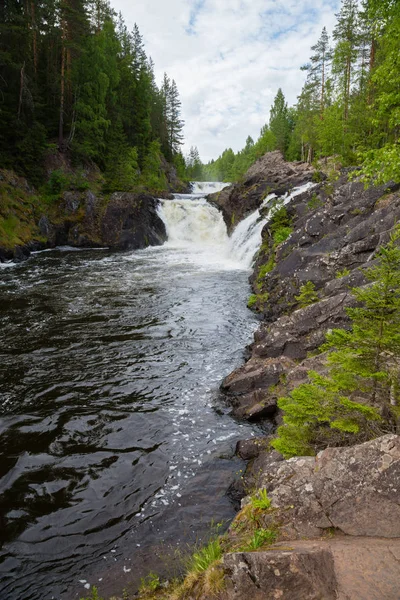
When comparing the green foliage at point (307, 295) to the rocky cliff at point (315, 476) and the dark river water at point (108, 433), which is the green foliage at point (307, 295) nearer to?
the rocky cliff at point (315, 476)

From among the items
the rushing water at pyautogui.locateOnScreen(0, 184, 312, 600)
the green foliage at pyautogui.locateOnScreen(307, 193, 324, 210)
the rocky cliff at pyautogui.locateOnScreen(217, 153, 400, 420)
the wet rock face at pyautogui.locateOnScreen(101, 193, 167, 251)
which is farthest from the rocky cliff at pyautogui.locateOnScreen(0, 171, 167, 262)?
the green foliage at pyautogui.locateOnScreen(307, 193, 324, 210)

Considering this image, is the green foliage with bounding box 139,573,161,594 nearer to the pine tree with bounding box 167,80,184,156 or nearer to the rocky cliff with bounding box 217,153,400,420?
the rocky cliff with bounding box 217,153,400,420

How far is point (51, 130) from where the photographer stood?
37.3 meters

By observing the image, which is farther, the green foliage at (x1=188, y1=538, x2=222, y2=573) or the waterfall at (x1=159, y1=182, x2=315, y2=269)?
the waterfall at (x1=159, y1=182, x2=315, y2=269)

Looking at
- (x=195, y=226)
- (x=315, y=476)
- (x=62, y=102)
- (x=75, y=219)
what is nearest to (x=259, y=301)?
(x=315, y=476)

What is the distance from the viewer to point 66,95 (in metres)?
37.2

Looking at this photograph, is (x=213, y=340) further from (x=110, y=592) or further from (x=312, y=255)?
(x=110, y=592)

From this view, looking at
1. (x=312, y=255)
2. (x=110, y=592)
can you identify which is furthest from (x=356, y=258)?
(x=110, y=592)

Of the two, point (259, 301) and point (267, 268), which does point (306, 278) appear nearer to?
point (259, 301)

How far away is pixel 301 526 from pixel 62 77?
41069 millimetres

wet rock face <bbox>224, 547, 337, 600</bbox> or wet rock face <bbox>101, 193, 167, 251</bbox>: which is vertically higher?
wet rock face <bbox>101, 193, 167, 251</bbox>

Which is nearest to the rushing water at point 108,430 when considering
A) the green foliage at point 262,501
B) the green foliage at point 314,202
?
the green foliage at point 262,501

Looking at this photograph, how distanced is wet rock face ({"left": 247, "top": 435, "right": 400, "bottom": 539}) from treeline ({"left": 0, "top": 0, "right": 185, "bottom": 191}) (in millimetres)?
33407

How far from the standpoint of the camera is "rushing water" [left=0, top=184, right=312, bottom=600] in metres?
5.32
